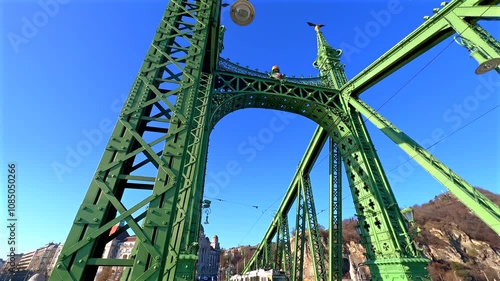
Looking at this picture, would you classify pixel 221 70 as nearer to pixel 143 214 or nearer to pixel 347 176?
pixel 347 176

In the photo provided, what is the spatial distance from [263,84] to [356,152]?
6.80 meters

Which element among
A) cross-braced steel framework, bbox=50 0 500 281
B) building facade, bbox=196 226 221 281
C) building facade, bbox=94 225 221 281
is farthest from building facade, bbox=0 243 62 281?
cross-braced steel framework, bbox=50 0 500 281

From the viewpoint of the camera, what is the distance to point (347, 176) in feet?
40.3

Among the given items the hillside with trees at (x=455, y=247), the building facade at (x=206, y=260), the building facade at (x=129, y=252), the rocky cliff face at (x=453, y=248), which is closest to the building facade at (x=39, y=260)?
the building facade at (x=129, y=252)

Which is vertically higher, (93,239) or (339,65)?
(339,65)

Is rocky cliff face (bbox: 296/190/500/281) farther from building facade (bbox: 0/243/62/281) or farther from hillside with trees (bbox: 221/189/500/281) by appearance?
building facade (bbox: 0/243/62/281)

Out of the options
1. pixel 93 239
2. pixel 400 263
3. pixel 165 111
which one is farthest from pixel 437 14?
pixel 93 239

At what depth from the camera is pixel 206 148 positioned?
9695 mm

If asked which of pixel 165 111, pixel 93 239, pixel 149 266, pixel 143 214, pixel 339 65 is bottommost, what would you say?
pixel 149 266

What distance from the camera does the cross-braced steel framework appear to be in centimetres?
231

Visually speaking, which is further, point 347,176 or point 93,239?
point 347,176

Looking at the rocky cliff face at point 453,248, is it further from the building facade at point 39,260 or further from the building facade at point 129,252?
the building facade at point 39,260

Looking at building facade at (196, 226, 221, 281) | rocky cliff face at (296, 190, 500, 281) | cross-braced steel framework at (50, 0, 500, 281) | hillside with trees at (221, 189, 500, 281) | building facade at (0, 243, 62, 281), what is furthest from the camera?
building facade at (196, 226, 221, 281)

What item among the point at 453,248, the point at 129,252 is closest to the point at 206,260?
the point at 129,252
